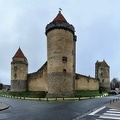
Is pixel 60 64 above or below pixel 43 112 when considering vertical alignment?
above

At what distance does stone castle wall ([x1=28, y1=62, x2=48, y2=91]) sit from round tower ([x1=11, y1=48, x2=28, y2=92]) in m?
1.76

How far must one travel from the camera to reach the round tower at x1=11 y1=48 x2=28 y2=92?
220 ft

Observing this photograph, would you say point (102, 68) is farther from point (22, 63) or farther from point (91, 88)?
point (22, 63)

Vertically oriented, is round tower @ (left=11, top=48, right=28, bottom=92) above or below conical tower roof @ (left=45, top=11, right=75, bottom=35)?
below

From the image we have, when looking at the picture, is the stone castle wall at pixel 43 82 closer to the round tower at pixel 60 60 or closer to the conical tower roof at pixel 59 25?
the round tower at pixel 60 60

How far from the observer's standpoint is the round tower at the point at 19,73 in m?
67.0

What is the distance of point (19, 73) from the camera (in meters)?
67.2

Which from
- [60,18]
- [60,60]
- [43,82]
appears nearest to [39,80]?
[43,82]

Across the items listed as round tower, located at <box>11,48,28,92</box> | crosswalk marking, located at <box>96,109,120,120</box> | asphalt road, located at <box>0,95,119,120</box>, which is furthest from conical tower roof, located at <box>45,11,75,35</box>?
crosswalk marking, located at <box>96,109,120,120</box>

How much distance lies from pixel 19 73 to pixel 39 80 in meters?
6.95

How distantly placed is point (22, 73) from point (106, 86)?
37.1 meters

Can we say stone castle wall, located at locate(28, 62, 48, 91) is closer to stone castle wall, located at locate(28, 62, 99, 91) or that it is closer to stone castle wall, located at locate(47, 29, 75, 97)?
stone castle wall, located at locate(28, 62, 99, 91)

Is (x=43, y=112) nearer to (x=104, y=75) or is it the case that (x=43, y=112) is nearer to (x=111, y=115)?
(x=111, y=115)

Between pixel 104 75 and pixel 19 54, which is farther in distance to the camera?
pixel 104 75
